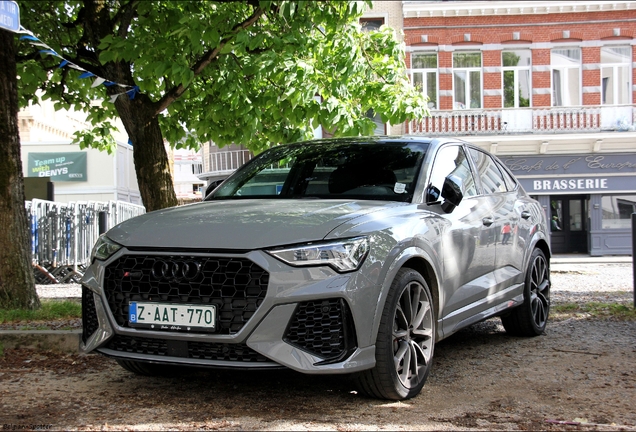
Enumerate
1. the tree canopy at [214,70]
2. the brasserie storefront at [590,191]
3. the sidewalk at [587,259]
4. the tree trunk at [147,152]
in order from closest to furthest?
1. the tree canopy at [214,70]
2. the tree trunk at [147,152]
3. the sidewalk at [587,259]
4. the brasserie storefront at [590,191]

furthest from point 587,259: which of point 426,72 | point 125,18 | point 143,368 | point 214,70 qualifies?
point 143,368

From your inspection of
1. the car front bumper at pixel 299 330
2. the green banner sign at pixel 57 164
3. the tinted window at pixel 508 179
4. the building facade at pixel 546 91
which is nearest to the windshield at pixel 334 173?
the car front bumper at pixel 299 330

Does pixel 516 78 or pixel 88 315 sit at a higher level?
pixel 516 78

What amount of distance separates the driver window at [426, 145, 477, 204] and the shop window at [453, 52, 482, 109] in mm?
21431

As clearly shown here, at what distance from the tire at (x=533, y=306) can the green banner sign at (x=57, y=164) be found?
29770mm

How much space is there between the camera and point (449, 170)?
546 centimetres

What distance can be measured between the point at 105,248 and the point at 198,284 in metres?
0.76

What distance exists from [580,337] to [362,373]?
11.0 ft

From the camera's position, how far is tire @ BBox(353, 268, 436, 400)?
4.09 m

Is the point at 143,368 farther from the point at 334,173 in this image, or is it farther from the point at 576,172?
the point at 576,172

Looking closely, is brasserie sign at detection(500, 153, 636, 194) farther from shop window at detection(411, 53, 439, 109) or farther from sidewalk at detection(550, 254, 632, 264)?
shop window at detection(411, 53, 439, 109)

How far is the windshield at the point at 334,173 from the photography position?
16.5ft

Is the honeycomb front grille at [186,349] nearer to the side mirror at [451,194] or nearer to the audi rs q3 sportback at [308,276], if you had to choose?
the audi rs q3 sportback at [308,276]

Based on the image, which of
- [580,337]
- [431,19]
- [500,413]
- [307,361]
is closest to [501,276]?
[580,337]
